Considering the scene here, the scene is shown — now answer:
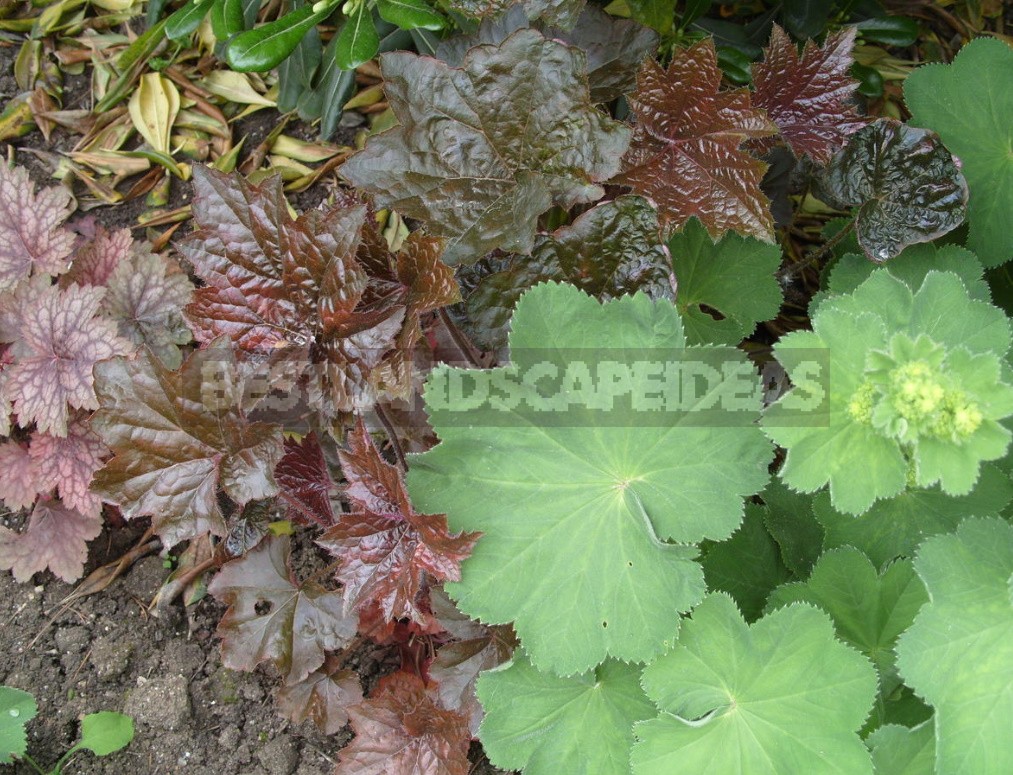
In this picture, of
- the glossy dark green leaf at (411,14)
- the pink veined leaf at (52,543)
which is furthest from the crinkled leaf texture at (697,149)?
the pink veined leaf at (52,543)

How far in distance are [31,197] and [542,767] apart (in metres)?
1.67

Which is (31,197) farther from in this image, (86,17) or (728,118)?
(728,118)

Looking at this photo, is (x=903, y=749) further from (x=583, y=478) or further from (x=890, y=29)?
(x=890, y=29)

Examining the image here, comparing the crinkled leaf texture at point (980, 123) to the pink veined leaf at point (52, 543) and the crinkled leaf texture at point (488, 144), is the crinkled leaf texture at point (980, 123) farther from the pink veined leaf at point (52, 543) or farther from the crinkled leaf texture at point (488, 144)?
the pink veined leaf at point (52, 543)

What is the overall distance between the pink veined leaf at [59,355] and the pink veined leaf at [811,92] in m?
1.42

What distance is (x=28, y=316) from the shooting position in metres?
1.95

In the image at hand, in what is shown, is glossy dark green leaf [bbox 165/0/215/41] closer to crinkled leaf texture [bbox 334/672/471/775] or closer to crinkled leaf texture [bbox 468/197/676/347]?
crinkled leaf texture [bbox 468/197/676/347]

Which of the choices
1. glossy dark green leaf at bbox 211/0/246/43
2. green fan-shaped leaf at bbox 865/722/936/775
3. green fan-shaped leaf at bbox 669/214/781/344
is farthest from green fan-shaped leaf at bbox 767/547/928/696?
glossy dark green leaf at bbox 211/0/246/43

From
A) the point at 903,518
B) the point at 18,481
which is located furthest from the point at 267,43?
the point at 903,518

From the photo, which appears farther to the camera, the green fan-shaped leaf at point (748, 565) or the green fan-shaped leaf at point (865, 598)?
the green fan-shaped leaf at point (748, 565)

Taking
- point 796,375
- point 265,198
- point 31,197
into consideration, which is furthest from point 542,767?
point 31,197

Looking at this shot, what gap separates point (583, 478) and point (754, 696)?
1.58 ft

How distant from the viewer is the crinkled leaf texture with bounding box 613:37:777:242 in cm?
166

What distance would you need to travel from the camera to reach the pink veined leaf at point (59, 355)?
190 cm
